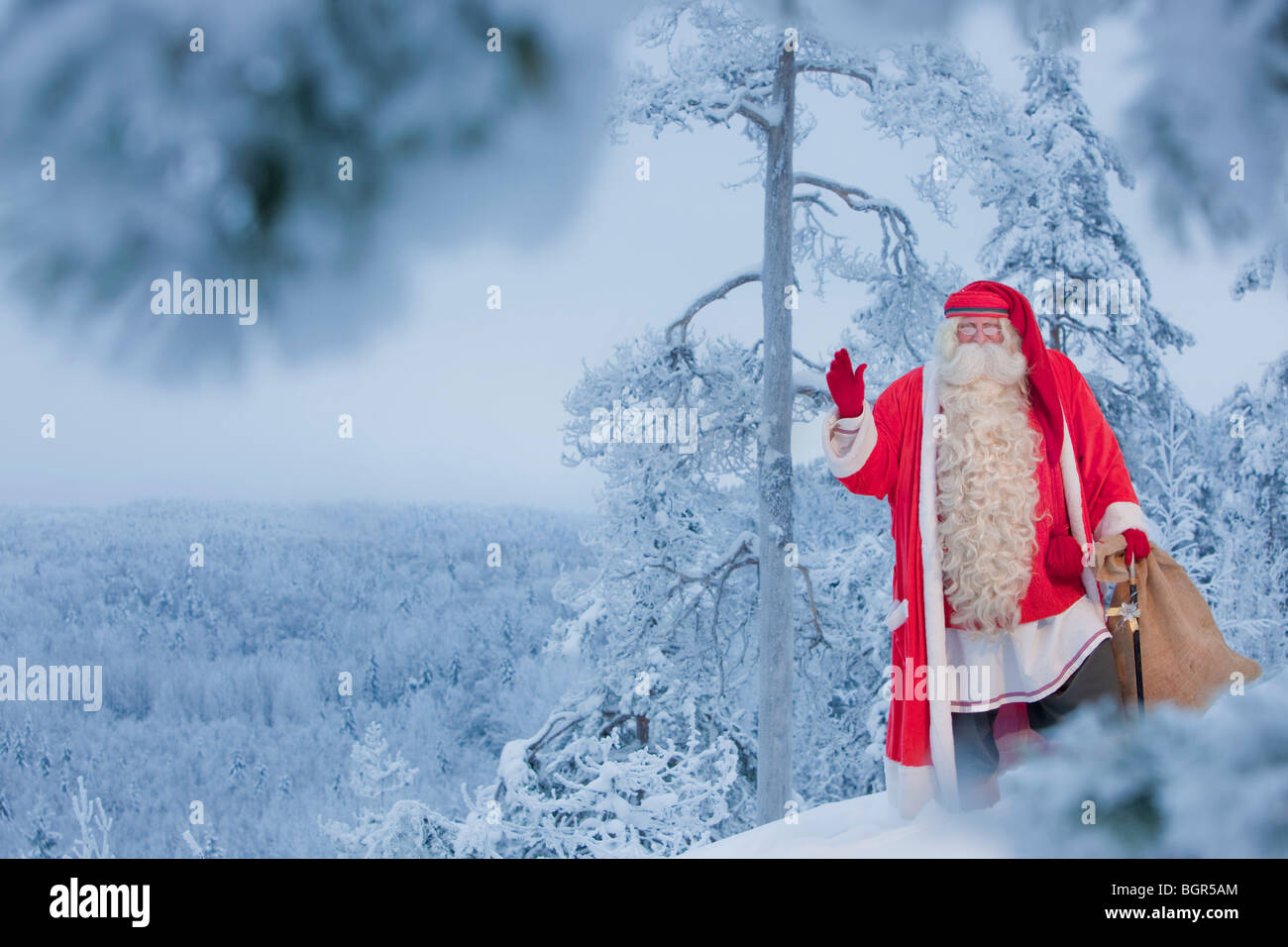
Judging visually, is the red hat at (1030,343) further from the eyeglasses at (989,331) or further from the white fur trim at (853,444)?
the white fur trim at (853,444)

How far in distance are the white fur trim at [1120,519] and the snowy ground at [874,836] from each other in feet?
2.78

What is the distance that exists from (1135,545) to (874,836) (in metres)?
1.13

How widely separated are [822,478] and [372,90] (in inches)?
104

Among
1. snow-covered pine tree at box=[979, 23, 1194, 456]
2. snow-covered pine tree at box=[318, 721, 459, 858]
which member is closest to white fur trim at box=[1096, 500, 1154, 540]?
snow-covered pine tree at box=[979, 23, 1194, 456]

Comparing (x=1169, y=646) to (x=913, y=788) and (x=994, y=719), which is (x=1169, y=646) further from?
(x=913, y=788)

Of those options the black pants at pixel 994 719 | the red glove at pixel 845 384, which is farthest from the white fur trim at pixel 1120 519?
the red glove at pixel 845 384

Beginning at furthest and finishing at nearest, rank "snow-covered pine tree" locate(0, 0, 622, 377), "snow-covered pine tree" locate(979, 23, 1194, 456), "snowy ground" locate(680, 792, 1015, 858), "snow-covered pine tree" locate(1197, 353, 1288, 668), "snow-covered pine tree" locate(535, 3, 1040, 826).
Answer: "snow-covered pine tree" locate(1197, 353, 1288, 668), "snow-covered pine tree" locate(979, 23, 1194, 456), "snow-covered pine tree" locate(535, 3, 1040, 826), "snow-covered pine tree" locate(0, 0, 622, 377), "snowy ground" locate(680, 792, 1015, 858)

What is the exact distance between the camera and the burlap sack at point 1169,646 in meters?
2.88

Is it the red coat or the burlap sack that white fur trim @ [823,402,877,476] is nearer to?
the red coat

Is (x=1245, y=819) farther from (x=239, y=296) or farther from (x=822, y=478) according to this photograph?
(x=239, y=296)

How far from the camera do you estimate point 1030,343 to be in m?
2.99

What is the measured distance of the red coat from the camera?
9.44 feet

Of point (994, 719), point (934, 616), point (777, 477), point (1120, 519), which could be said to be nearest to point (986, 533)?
point (934, 616)

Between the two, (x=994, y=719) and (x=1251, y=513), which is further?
(x=1251, y=513)
